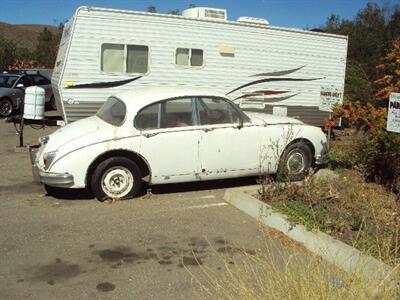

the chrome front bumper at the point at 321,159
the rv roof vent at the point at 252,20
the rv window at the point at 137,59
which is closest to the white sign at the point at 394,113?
the chrome front bumper at the point at 321,159

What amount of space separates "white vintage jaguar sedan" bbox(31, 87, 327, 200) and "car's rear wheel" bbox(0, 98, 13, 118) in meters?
10.7

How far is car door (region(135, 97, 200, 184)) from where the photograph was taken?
6781mm

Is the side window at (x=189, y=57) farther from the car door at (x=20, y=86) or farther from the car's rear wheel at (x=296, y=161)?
the car door at (x=20, y=86)

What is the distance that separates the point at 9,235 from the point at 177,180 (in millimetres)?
2428

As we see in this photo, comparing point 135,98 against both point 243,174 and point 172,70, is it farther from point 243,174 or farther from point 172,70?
point 172,70

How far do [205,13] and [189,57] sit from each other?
1105mm

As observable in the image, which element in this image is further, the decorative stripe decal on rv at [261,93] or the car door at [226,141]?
the decorative stripe decal on rv at [261,93]

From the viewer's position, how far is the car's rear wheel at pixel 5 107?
666 inches

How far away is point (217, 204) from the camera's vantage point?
6762mm

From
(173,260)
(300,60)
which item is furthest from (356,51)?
(173,260)

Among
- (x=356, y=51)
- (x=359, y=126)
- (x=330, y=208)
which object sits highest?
(x=356, y=51)

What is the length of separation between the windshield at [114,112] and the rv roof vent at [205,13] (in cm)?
425

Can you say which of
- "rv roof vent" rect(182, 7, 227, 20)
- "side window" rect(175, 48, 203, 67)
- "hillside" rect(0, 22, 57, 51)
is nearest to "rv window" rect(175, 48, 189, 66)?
"side window" rect(175, 48, 203, 67)

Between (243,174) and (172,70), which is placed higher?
(172,70)
